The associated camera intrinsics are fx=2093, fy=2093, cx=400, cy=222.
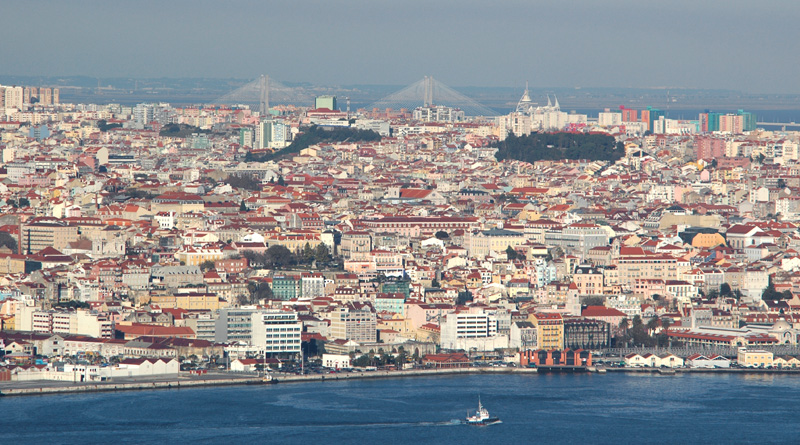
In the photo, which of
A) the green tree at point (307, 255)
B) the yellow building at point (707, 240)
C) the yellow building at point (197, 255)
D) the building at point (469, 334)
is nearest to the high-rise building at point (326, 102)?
the yellow building at point (707, 240)

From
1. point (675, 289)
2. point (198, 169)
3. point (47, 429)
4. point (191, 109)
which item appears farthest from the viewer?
point (191, 109)

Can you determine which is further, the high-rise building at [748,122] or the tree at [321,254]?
the high-rise building at [748,122]

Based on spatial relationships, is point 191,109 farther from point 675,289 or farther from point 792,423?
point 792,423

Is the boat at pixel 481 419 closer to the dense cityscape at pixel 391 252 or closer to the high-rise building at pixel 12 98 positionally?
the dense cityscape at pixel 391 252

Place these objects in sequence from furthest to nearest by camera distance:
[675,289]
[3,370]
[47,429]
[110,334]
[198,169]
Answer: [198,169], [675,289], [110,334], [3,370], [47,429]

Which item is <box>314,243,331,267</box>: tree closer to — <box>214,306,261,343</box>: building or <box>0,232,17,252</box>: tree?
<box>0,232,17,252</box>: tree

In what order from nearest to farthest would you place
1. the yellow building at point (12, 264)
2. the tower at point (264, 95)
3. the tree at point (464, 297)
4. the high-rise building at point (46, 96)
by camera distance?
the tree at point (464, 297), the yellow building at point (12, 264), the tower at point (264, 95), the high-rise building at point (46, 96)

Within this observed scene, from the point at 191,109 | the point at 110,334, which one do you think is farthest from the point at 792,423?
the point at 191,109
